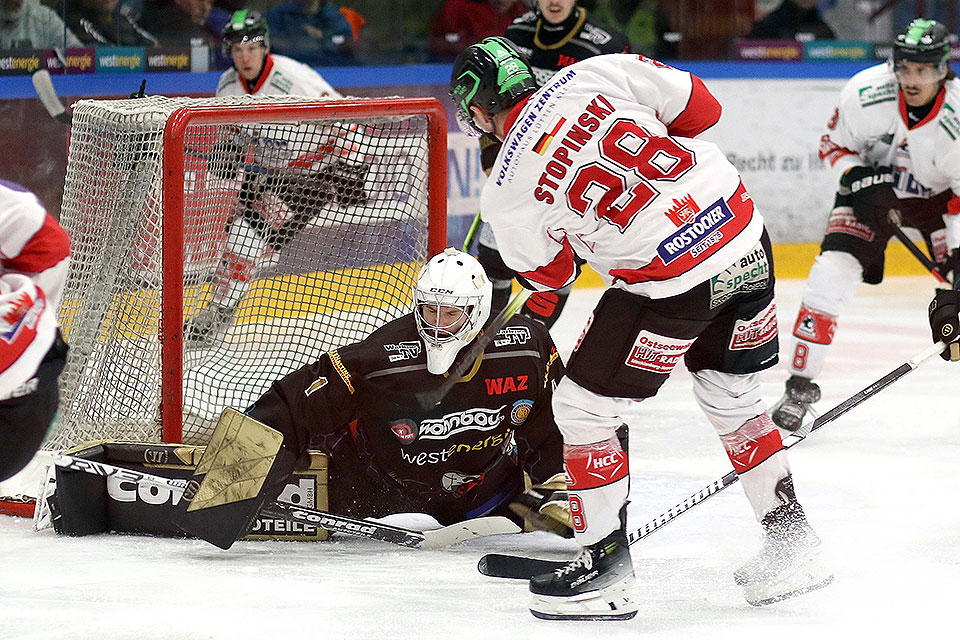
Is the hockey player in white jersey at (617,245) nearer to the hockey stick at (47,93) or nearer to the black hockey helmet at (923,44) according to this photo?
the black hockey helmet at (923,44)

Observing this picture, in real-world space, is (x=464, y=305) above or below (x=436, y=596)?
above

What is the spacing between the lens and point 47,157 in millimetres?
5477

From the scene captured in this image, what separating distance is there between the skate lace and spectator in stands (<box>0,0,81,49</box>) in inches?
147

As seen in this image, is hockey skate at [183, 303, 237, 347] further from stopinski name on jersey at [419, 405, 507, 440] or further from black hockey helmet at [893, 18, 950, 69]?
black hockey helmet at [893, 18, 950, 69]

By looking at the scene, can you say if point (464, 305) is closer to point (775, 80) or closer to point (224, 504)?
point (224, 504)

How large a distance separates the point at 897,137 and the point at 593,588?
2424 mm

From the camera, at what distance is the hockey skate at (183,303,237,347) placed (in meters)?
3.83

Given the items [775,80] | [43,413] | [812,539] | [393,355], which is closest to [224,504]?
[393,355]

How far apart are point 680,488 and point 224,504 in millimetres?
1238

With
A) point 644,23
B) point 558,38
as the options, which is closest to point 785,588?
point 558,38

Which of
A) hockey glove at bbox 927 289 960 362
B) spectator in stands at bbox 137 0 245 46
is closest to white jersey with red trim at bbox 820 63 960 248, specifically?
hockey glove at bbox 927 289 960 362

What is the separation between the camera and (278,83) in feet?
17.9

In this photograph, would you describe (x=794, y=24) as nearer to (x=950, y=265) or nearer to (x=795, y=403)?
(x=950, y=265)

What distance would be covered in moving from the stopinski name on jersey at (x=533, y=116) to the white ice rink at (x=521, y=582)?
0.81 metres
